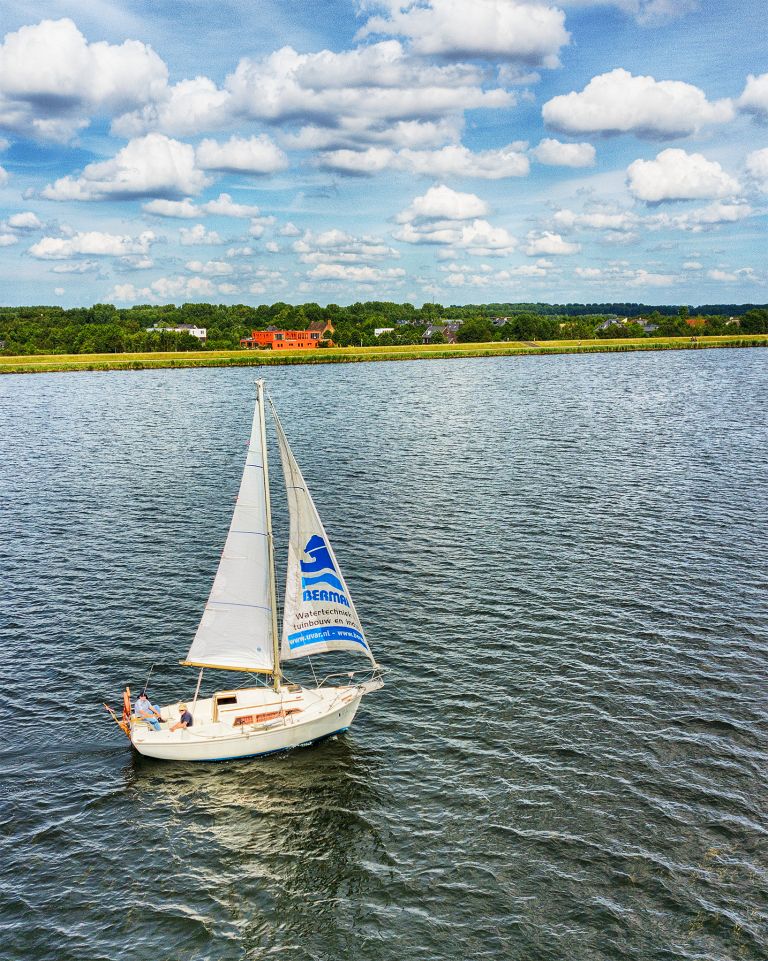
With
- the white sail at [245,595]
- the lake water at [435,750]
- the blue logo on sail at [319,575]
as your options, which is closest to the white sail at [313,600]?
the blue logo on sail at [319,575]

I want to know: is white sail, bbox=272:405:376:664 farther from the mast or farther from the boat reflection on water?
the boat reflection on water

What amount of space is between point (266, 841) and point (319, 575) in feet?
33.0

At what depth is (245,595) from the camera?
3117 centimetres

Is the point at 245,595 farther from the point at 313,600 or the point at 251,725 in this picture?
the point at 251,725

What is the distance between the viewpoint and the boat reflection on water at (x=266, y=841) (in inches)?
888

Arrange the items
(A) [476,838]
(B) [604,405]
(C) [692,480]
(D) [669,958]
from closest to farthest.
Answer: (D) [669,958], (A) [476,838], (C) [692,480], (B) [604,405]

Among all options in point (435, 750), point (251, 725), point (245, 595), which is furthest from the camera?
point (245, 595)

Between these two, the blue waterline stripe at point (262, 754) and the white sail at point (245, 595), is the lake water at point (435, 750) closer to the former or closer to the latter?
the blue waterline stripe at point (262, 754)

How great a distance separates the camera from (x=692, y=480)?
72.9m

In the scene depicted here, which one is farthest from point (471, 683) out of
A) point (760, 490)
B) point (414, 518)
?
point (760, 490)

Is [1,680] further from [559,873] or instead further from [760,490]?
[760,490]

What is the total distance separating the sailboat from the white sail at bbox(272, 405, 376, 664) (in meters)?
0.04

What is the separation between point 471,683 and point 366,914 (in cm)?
1393

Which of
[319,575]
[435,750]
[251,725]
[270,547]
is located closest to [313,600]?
[319,575]
